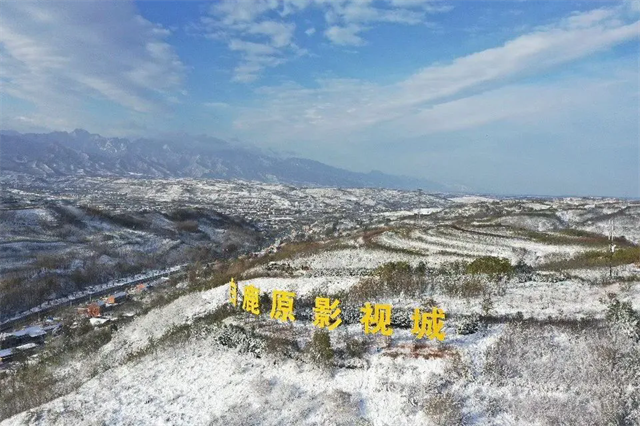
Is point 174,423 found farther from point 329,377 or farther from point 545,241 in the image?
point 545,241

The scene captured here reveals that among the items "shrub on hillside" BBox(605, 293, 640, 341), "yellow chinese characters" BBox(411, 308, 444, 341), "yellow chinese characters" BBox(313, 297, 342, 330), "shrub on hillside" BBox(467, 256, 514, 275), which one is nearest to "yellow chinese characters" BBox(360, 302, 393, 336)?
"yellow chinese characters" BBox(411, 308, 444, 341)

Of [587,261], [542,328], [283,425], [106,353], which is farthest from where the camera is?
[587,261]

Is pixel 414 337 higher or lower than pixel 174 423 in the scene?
higher

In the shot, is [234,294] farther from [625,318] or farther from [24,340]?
[24,340]

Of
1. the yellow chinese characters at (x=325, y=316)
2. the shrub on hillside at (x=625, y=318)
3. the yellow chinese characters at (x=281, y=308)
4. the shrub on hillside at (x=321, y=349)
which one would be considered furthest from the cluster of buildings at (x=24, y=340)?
the shrub on hillside at (x=625, y=318)

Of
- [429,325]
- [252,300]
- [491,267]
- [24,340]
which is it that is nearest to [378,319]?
[429,325]

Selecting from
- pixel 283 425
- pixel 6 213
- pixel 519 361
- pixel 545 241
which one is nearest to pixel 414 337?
pixel 519 361
